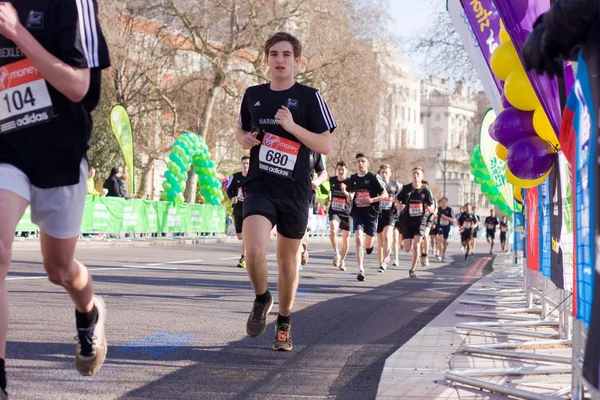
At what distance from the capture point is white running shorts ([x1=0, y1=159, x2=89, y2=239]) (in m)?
4.21

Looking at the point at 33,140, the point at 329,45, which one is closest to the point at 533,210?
the point at 33,140

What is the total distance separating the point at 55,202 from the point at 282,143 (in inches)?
105

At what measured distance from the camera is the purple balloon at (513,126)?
22.5 ft

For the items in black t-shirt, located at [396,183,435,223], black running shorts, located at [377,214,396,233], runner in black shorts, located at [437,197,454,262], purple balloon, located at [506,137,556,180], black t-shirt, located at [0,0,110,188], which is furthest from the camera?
runner in black shorts, located at [437,197,454,262]

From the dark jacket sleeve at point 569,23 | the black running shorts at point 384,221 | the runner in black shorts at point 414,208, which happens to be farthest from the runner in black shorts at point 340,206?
the dark jacket sleeve at point 569,23

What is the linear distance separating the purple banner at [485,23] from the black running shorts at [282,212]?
2.37 m

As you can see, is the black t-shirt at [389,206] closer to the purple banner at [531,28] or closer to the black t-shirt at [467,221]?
the purple banner at [531,28]

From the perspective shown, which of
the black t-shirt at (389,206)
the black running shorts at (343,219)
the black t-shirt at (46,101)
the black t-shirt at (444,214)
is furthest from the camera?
the black t-shirt at (444,214)

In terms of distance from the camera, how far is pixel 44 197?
4.29 m

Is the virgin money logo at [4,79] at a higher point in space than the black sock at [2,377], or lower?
higher

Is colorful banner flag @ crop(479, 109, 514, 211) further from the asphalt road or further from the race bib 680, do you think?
the race bib 680

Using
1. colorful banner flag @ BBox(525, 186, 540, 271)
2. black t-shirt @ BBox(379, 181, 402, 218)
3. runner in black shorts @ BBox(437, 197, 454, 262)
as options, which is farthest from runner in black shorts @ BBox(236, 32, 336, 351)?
runner in black shorts @ BBox(437, 197, 454, 262)

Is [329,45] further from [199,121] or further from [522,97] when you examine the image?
[522,97]

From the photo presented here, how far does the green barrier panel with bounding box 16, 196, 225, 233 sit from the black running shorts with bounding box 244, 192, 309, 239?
50.2ft
